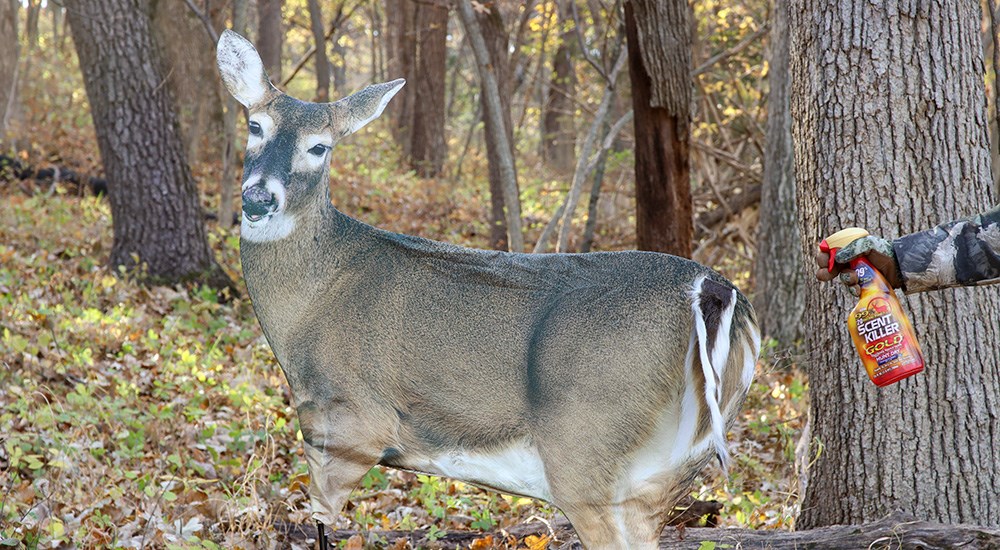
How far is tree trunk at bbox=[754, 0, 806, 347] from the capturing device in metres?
7.92

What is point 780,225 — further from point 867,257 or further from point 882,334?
point 882,334

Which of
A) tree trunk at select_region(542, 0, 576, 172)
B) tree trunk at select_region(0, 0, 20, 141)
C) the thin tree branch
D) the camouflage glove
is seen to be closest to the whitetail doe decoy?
the camouflage glove

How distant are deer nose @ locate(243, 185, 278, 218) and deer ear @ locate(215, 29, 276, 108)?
1.19ft

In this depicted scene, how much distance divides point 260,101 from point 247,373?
4.15 m

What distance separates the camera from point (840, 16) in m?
4.03

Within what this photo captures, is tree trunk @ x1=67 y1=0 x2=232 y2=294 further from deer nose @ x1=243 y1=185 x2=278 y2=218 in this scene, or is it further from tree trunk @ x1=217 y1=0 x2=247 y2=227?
deer nose @ x1=243 y1=185 x2=278 y2=218

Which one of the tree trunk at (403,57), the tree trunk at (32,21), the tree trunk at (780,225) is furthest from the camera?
the tree trunk at (403,57)

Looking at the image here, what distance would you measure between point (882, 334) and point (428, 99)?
607 inches

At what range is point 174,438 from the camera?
5.62m

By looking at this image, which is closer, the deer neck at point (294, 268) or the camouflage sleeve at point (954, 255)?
the deer neck at point (294, 268)

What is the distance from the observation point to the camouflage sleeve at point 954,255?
3098mm

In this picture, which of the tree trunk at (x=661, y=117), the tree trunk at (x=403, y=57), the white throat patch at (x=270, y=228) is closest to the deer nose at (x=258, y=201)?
the white throat patch at (x=270, y=228)

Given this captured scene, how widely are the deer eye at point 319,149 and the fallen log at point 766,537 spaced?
5.93ft

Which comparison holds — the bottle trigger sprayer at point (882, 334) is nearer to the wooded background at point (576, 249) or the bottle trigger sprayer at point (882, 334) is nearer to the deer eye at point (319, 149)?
the wooded background at point (576, 249)
